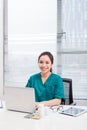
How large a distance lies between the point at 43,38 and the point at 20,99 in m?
1.68

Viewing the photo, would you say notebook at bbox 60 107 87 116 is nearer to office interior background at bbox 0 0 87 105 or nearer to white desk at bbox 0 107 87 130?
white desk at bbox 0 107 87 130

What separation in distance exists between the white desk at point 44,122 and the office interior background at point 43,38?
1556 mm

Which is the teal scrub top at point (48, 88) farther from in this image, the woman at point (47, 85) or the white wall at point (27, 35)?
the white wall at point (27, 35)

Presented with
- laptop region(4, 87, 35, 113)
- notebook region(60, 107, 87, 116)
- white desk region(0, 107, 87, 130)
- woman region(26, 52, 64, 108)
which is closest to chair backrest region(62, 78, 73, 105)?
woman region(26, 52, 64, 108)

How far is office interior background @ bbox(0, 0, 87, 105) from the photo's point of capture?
10.7 feet

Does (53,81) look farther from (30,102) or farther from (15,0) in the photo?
(15,0)

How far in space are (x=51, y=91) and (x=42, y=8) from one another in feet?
5.39

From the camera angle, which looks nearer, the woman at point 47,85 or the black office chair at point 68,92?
the woman at point 47,85

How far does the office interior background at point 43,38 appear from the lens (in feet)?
10.7

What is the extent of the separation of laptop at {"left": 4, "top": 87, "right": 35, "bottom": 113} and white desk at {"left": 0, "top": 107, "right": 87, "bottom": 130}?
0.08 m

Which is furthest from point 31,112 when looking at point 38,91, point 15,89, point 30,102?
point 38,91

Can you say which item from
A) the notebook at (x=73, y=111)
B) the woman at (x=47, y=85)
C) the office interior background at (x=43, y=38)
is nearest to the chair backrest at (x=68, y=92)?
the woman at (x=47, y=85)

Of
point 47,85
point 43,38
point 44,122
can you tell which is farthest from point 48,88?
point 43,38

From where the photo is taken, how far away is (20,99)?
182 centimetres
